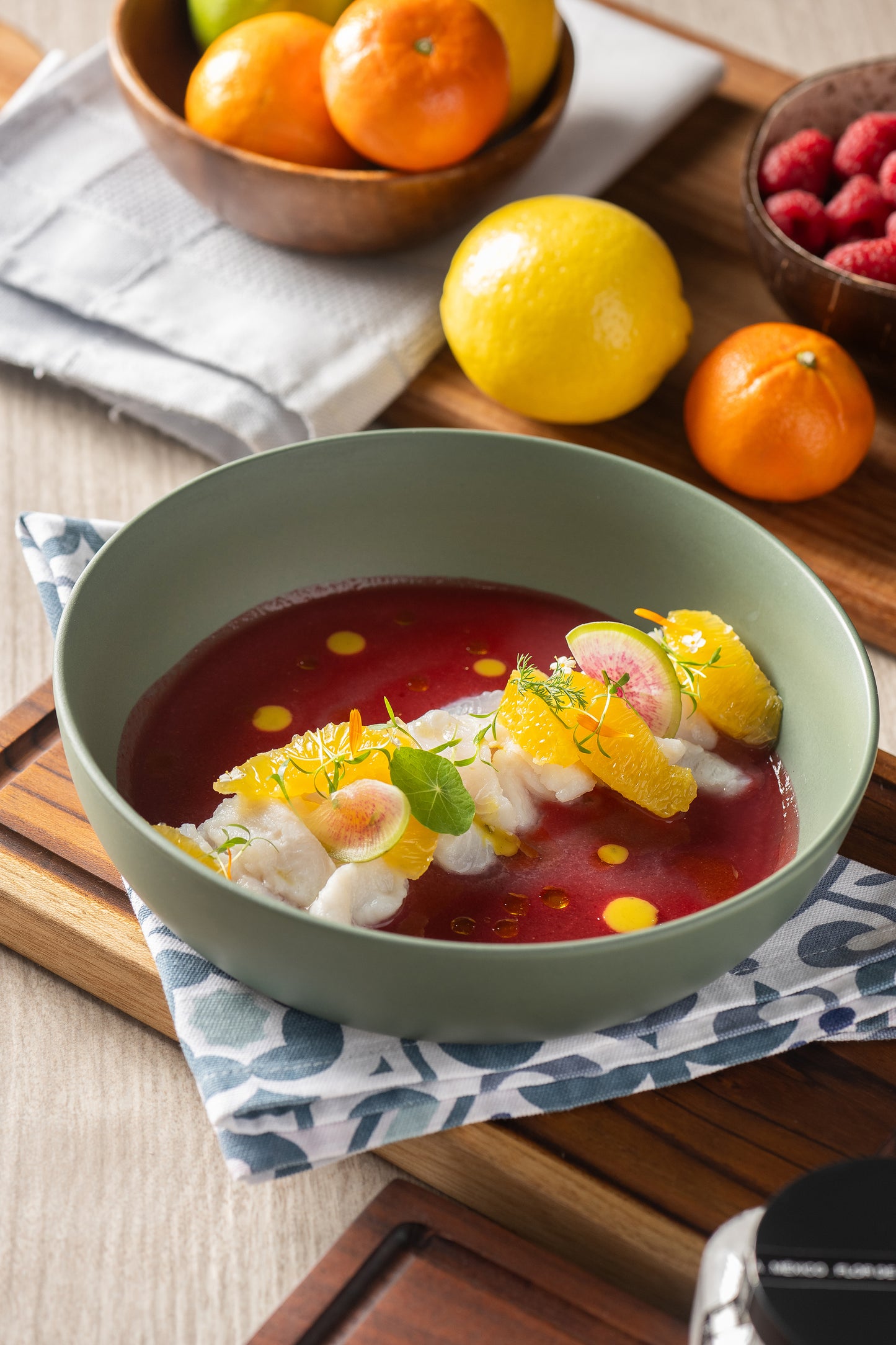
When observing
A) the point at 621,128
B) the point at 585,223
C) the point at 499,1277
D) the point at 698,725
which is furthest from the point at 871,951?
the point at 621,128

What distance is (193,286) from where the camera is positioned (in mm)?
1257

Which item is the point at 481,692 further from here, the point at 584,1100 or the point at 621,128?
the point at 621,128

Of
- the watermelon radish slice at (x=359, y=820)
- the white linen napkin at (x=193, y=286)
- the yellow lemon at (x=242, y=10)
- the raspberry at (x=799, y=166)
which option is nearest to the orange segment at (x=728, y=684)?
the watermelon radish slice at (x=359, y=820)

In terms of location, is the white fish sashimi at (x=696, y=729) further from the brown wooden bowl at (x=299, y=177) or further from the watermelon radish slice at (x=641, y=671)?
the brown wooden bowl at (x=299, y=177)

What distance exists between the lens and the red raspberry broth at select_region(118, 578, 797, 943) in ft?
2.51

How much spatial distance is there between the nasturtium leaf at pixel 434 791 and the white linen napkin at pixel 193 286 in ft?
1.66

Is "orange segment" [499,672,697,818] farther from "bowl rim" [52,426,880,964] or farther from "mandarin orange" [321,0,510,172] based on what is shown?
"mandarin orange" [321,0,510,172]

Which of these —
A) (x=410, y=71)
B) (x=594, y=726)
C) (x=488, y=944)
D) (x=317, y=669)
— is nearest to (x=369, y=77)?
(x=410, y=71)

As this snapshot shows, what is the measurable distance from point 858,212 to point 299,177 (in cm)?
47

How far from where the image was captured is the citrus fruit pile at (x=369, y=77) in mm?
1125

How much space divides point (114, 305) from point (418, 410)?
0.29 m

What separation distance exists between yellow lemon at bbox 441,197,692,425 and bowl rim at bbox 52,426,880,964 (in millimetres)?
182

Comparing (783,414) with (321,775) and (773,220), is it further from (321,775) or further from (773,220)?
(321,775)

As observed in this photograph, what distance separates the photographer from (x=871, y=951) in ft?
2.58
